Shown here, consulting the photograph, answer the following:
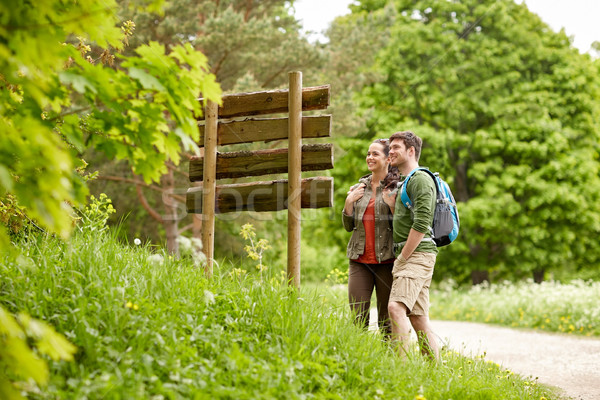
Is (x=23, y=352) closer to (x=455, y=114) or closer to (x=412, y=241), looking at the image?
(x=412, y=241)

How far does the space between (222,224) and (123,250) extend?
9.82 metres

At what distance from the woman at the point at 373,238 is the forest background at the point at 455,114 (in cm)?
812

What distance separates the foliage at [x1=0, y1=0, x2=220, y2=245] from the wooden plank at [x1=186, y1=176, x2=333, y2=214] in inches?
74.2

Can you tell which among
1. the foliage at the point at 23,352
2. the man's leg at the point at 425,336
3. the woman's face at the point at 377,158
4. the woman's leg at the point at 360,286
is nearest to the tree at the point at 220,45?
the woman's face at the point at 377,158

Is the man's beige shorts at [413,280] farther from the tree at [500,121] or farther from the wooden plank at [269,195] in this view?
the tree at [500,121]

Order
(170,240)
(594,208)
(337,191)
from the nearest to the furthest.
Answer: (170,240) → (594,208) → (337,191)

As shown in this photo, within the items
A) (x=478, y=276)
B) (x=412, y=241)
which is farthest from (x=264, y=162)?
(x=478, y=276)

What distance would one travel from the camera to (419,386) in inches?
128

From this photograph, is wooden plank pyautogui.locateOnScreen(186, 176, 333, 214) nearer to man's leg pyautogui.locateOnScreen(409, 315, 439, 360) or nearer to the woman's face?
the woman's face

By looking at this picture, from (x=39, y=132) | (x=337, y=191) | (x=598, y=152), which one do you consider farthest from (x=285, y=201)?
(x=598, y=152)

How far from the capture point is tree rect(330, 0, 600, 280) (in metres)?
13.5

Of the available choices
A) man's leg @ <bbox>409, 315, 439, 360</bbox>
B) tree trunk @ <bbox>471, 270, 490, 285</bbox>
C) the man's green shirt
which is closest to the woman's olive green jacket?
the man's green shirt

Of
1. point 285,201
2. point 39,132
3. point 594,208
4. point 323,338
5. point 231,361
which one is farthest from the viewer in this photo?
point 594,208

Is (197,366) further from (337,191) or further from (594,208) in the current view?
(594,208)
